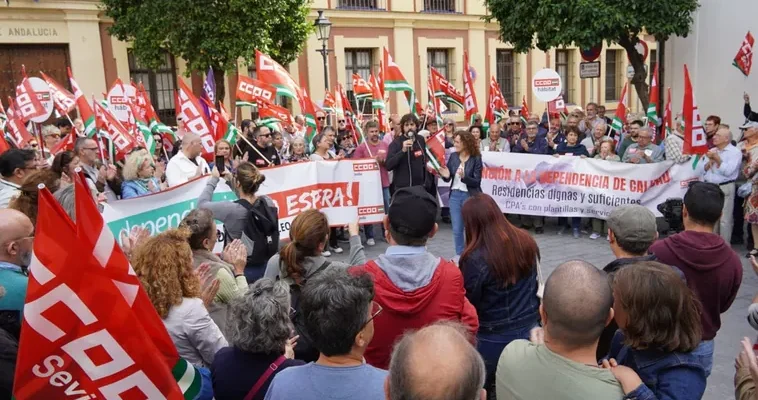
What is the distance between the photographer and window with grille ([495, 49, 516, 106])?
29.7m

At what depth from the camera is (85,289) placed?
222cm

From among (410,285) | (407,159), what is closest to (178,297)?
(410,285)

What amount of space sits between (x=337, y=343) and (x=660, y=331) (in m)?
1.16

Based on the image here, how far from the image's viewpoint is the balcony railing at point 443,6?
88.8 ft

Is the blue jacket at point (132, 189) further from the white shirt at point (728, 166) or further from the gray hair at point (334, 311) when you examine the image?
the white shirt at point (728, 166)

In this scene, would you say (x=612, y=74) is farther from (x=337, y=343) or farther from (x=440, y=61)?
(x=337, y=343)

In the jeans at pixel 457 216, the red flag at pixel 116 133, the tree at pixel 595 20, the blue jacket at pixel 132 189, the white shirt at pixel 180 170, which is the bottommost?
the jeans at pixel 457 216

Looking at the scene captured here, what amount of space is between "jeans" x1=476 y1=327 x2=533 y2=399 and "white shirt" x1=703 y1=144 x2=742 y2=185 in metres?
5.89

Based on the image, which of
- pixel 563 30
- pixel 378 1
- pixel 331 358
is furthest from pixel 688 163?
pixel 378 1

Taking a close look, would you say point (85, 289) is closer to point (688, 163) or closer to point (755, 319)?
point (755, 319)

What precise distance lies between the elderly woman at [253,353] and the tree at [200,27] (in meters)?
15.7

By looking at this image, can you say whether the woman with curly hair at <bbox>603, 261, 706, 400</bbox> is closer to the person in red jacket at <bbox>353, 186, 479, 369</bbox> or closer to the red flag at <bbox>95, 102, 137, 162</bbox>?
the person in red jacket at <bbox>353, 186, 479, 369</bbox>

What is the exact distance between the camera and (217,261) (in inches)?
150

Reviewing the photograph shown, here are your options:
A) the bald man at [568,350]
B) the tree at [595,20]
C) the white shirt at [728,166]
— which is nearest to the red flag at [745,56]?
the tree at [595,20]
